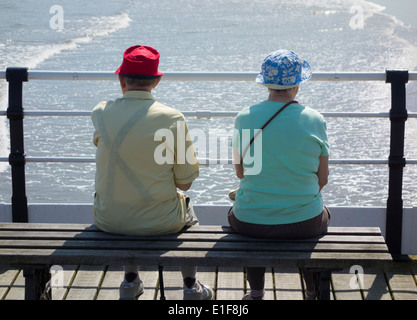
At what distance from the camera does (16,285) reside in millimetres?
3725

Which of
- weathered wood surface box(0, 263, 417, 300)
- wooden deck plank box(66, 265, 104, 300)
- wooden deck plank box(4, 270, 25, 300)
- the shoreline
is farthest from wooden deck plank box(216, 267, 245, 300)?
the shoreline

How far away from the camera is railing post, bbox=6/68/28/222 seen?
4.04m

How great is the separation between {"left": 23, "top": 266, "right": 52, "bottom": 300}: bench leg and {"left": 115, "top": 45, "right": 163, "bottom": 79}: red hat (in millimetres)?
914

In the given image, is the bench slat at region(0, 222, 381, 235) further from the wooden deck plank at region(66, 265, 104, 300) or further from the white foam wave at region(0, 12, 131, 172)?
the white foam wave at region(0, 12, 131, 172)

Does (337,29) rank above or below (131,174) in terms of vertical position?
above

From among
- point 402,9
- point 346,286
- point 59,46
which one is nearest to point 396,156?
point 346,286

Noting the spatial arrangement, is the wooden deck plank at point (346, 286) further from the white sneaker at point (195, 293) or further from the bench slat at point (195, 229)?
the white sneaker at point (195, 293)

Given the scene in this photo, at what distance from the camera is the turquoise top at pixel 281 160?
303 cm

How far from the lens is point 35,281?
317 centimetres

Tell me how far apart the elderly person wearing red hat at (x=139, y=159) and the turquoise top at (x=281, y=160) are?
0.27 m

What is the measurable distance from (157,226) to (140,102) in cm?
54

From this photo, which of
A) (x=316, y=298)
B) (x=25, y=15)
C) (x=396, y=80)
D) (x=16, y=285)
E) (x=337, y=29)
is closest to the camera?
(x=316, y=298)

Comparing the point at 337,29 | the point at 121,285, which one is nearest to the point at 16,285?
the point at 121,285
